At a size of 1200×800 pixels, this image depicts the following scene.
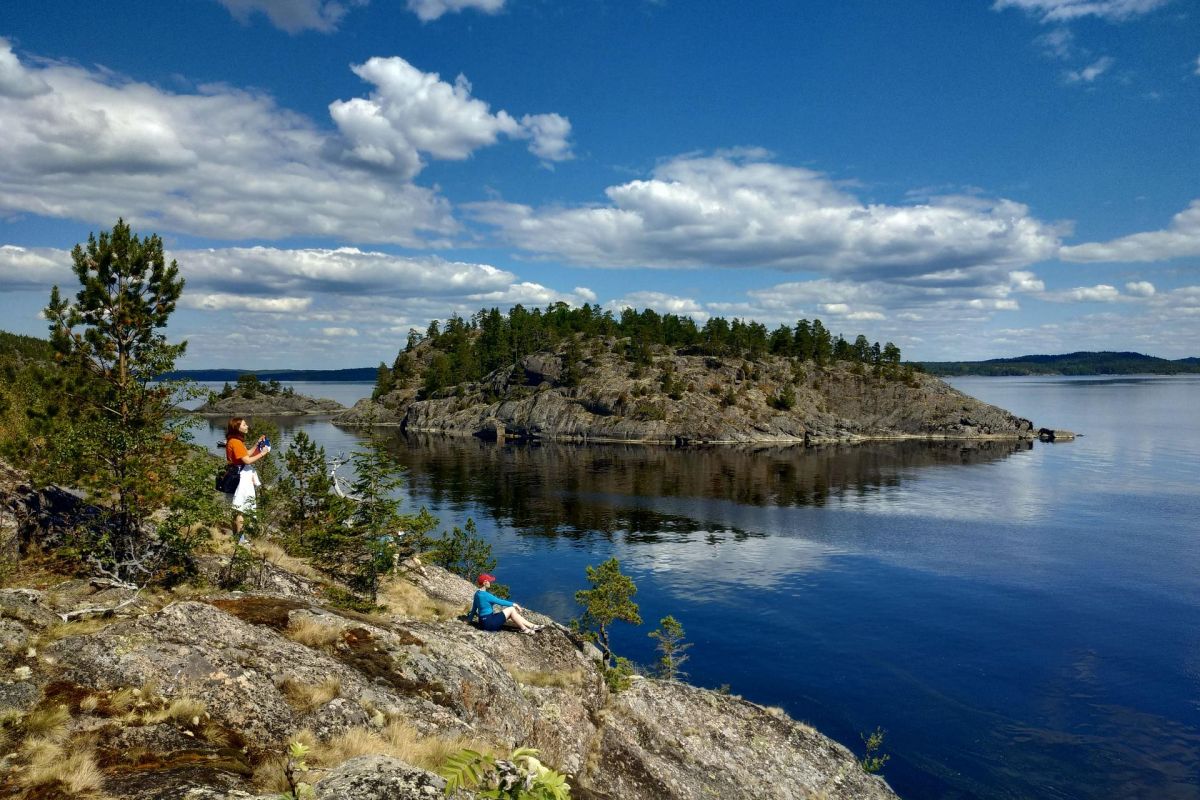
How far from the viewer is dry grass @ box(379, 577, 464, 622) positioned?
25938mm

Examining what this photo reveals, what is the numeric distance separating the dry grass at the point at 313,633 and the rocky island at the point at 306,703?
1.9 inches

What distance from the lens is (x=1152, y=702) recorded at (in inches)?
1592

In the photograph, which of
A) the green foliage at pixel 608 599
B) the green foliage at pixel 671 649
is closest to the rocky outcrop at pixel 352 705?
the green foliage at pixel 608 599

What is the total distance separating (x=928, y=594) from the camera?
196 feet

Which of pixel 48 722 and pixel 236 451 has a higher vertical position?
pixel 236 451

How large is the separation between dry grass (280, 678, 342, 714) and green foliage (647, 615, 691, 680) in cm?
2587

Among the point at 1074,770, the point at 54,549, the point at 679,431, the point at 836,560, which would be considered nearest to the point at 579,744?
the point at 54,549

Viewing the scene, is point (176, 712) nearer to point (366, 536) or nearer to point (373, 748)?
point (373, 748)

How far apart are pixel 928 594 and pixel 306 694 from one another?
5929cm

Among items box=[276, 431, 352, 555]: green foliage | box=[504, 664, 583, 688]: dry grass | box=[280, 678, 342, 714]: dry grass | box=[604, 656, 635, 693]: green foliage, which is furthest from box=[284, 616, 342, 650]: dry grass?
box=[276, 431, 352, 555]: green foliage

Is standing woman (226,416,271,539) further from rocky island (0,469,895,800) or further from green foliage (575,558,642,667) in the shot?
green foliage (575,558,642,667)

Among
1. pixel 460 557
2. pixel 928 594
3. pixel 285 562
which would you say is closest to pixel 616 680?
pixel 285 562

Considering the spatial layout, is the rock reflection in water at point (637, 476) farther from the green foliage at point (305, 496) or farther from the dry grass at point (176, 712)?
the dry grass at point (176, 712)

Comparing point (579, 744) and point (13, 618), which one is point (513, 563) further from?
point (13, 618)
